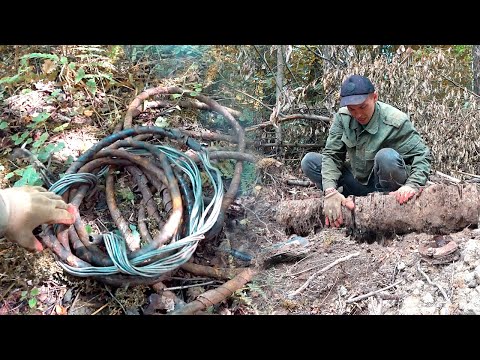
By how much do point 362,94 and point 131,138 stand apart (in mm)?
981

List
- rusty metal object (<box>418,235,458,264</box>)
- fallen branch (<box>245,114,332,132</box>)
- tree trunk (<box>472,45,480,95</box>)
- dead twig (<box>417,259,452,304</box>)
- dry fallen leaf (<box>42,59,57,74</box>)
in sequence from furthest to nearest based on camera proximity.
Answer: dry fallen leaf (<box>42,59,57,74</box>) < tree trunk (<box>472,45,480,95</box>) < fallen branch (<box>245,114,332,132</box>) < rusty metal object (<box>418,235,458,264</box>) < dead twig (<box>417,259,452,304</box>)

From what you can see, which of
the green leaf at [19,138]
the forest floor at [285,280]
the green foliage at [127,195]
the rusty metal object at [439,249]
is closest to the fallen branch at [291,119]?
the forest floor at [285,280]

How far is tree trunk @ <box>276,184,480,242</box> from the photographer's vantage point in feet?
6.15

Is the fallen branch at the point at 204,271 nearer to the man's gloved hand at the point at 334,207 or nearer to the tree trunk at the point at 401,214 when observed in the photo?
the tree trunk at the point at 401,214

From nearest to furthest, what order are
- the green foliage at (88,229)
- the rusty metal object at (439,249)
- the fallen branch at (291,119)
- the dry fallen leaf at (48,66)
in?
the rusty metal object at (439,249) → the green foliage at (88,229) → the fallen branch at (291,119) → the dry fallen leaf at (48,66)

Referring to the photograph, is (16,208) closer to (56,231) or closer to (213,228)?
(56,231)

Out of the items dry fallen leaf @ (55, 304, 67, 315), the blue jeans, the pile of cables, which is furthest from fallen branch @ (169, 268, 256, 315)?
the blue jeans

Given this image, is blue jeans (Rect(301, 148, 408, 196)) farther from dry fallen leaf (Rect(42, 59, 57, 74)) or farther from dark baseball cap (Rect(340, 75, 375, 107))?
dry fallen leaf (Rect(42, 59, 57, 74))

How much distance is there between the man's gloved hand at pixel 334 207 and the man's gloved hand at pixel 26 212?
989 millimetres

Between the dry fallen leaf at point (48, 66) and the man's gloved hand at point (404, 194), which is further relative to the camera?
the dry fallen leaf at point (48, 66)

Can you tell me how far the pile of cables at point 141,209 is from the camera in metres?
1.93

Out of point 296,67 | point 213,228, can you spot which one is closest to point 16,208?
point 213,228

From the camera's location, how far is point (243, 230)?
2053 mm

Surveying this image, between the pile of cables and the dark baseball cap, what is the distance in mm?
589
